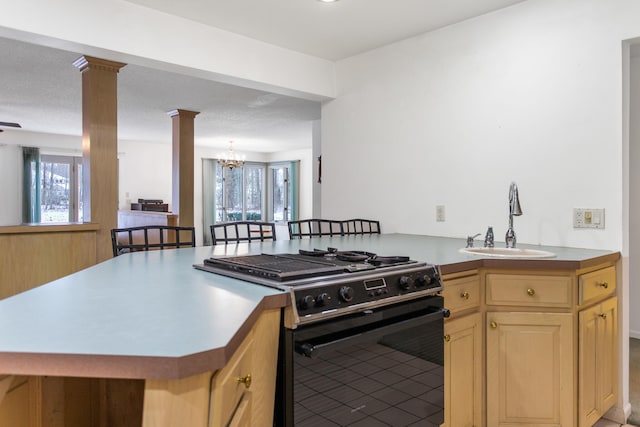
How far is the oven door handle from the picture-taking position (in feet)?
3.99

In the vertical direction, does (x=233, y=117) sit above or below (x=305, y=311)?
above

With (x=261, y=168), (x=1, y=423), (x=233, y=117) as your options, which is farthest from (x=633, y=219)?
(x=261, y=168)

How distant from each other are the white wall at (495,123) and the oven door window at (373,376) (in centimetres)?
130

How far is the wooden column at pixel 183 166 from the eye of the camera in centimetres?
579

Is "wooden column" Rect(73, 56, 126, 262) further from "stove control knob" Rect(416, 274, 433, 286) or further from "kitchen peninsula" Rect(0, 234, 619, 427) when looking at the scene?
"stove control knob" Rect(416, 274, 433, 286)

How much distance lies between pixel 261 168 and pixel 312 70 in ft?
24.1

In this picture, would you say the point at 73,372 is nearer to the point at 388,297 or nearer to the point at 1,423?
the point at 1,423

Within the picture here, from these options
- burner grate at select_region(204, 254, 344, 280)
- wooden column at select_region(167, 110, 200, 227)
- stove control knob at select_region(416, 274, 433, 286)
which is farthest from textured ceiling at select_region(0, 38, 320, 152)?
stove control knob at select_region(416, 274, 433, 286)

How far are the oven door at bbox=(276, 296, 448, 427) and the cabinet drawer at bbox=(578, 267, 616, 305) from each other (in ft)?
2.30

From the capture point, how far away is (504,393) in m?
1.90

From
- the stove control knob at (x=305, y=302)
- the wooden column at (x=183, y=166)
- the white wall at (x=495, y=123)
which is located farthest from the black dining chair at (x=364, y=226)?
the wooden column at (x=183, y=166)

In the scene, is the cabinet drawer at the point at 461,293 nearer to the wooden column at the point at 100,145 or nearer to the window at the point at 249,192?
the wooden column at the point at 100,145

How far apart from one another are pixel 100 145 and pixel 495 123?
287 cm

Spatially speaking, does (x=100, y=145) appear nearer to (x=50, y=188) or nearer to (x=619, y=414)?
(x=619, y=414)
